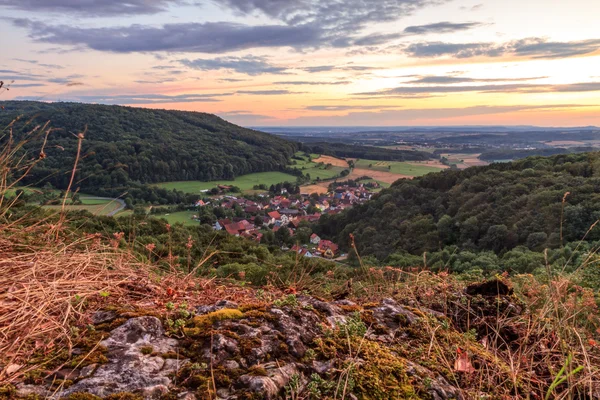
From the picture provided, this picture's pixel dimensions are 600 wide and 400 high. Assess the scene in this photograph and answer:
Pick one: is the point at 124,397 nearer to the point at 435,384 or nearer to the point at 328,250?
the point at 435,384

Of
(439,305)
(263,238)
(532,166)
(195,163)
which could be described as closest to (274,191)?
(195,163)

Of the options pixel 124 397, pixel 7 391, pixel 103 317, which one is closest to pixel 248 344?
pixel 124 397

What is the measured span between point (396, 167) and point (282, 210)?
2752cm

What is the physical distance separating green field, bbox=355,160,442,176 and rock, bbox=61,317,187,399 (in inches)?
2179

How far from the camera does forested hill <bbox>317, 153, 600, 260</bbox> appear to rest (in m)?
20.7

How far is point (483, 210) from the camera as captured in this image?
2684 cm

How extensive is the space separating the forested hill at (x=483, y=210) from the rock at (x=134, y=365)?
18.3m

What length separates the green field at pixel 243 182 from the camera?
189ft

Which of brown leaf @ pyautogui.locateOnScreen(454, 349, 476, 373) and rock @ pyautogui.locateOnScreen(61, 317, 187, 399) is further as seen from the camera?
brown leaf @ pyautogui.locateOnScreen(454, 349, 476, 373)

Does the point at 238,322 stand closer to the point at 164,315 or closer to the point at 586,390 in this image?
the point at 164,315

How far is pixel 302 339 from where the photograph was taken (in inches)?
92.8

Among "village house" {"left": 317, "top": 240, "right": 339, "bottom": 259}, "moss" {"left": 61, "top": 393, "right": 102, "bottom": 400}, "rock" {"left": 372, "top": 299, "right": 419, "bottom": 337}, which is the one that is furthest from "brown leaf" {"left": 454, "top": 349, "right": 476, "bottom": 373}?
"village house" {"left": 317, "top": 240, "right": 339, "bottom": 259}

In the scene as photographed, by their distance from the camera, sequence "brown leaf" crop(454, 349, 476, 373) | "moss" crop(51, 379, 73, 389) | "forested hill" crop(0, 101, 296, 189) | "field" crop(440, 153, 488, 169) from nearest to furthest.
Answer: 1. "moss" crop(51, 379, 73, 389)
2. "brown leaf" crop(454, 349, 476, 373)
3. "field" crop(440, 153, 488, 169)
4. "forested hill" crop(0, 101, 296, 189)

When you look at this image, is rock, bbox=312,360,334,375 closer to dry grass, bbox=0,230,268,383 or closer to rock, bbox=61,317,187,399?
rock, bbox=61,317,187,399
